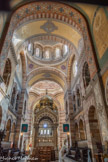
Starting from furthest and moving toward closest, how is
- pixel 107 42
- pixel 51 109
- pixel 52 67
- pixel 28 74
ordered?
1. pixel 51 109
2. pixel 52 67
3. pixel 28 74
4. pixel 107 42

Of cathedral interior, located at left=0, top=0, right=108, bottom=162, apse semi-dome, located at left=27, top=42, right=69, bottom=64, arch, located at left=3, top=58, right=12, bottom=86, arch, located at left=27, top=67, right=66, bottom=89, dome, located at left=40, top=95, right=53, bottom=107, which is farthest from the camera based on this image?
dome, located at left=40, top=95, right=53, bottom=107

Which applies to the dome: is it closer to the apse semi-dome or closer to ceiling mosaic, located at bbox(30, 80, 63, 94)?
ceiling mosaic, located at bbox(30, 80, 63, 94)

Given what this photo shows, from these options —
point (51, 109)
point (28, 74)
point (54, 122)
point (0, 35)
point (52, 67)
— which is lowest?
point (54, 122)

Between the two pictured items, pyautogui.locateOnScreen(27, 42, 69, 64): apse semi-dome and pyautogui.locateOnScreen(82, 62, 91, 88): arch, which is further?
pyautogui.locateOnScreen(27, 42, 69, 64): apse semi-dome

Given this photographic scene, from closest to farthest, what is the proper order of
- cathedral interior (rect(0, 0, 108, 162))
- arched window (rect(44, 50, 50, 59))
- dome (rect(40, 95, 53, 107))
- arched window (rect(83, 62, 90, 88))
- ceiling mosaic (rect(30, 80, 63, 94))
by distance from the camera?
1. cathedral interior (rect(0, 0, 108, 162))
2. arched window (rect(83, 62, 90, 88))
3. arched window (rect(44, 50, 50, 59))
4. ceiling mosaic (rect(30, 80, 63, 94))
5. dome (rect(40, 95, 53, 107))

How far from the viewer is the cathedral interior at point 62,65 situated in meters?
6.40

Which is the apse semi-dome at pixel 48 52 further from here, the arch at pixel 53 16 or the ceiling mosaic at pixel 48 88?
the ceiling mosaic at pixel 48 88

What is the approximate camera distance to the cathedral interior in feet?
21.0

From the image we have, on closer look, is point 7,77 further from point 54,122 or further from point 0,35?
point 54,122

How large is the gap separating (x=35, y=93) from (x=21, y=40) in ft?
56.1

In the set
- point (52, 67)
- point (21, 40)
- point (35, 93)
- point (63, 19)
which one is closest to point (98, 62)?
point (63, 19)

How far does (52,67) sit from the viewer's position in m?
17.6

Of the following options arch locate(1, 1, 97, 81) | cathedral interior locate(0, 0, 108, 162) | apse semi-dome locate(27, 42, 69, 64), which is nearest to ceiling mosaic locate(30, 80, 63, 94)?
cathedral interior locate(0, 0, 108, 162)

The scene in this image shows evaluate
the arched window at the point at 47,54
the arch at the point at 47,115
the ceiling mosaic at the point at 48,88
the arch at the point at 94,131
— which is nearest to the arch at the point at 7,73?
the arch at the point at 94,131
